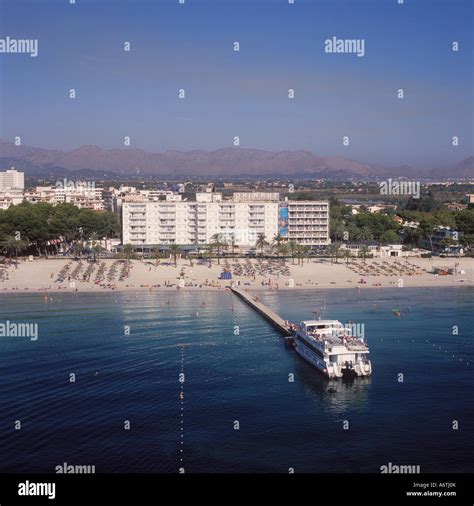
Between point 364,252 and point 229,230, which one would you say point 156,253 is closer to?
point 229,230

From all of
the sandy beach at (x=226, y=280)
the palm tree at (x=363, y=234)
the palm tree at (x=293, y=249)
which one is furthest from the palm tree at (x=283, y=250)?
the palm tree at (x=363, y=234)

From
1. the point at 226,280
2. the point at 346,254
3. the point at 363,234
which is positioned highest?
the point at 363,234

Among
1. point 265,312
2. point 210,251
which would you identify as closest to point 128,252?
point 210,251

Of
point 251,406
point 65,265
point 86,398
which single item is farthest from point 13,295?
point 251,406

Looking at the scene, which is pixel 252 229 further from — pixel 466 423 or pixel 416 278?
pixel 466 423

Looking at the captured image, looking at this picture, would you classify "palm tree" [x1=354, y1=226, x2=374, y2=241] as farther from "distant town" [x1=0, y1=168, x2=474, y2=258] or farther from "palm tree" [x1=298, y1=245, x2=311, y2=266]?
"palm tree" [x1=298, y1=245, x2=311, y2=266]

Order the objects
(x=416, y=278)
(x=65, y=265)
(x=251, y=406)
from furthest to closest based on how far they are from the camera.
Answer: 1. (x=65, y=265)
2. (x=416, y=278)
3. (x=251, y=406)

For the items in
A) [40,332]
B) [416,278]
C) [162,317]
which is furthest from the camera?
[416,278]
